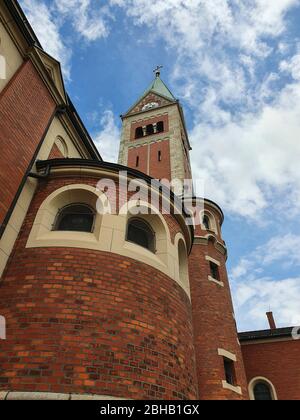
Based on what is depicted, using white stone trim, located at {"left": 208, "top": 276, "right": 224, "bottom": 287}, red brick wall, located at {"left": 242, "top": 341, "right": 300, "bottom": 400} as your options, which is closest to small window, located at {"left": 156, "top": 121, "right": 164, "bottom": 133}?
white stone trim, located at {"left": 208, "top": 276, "right": 224, "bottom": 287}

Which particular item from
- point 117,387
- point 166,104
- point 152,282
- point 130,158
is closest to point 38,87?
point 152,282

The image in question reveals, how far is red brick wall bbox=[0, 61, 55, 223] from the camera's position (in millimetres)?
6742

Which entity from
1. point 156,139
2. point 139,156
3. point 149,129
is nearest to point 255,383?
point 139,156

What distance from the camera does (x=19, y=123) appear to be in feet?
25.3

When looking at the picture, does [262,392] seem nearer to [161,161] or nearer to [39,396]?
[39,396]

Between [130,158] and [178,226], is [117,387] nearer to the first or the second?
[178,226]

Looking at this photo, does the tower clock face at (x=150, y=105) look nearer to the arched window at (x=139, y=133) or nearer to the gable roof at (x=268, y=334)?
the arched window at (x=139, y=133)

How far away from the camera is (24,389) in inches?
177

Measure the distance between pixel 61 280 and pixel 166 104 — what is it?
93.6 feet

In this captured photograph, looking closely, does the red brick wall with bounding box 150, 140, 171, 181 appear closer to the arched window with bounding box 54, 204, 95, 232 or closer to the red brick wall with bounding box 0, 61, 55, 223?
Result: the red brick wall with bounding box 0, 61, 55, 223

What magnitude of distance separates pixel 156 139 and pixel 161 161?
3.44m

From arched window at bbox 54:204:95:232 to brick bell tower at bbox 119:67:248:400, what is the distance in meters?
7.86

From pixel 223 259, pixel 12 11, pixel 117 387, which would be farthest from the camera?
pixel 223 259

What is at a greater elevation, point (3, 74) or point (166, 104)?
point (166, 104)
